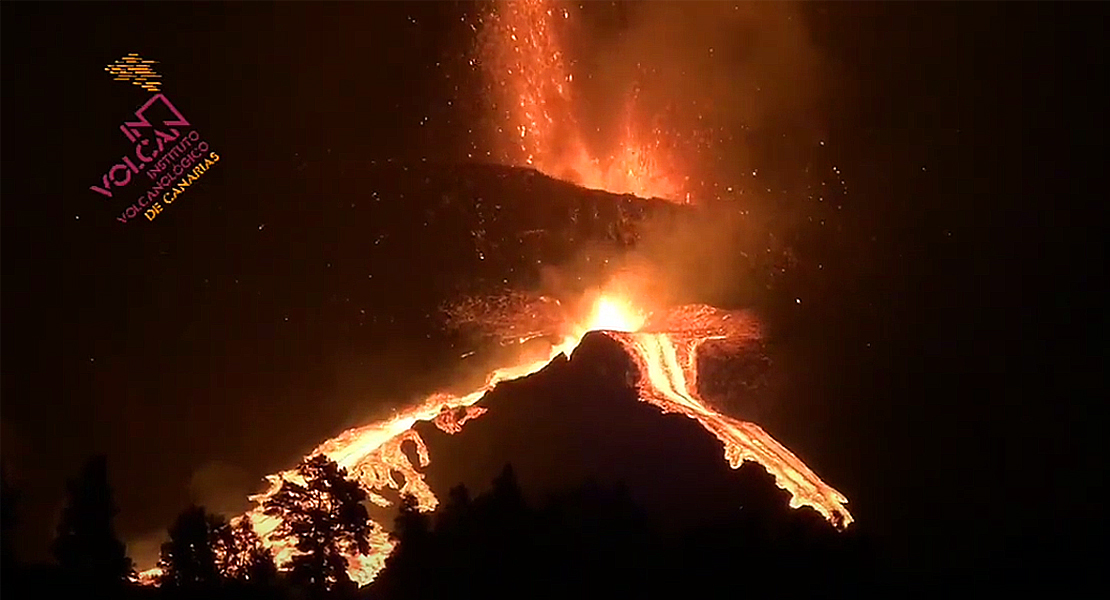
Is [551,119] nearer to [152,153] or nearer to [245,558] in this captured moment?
[152,153]

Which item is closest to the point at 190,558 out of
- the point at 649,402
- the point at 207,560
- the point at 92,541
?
the point at 207,560

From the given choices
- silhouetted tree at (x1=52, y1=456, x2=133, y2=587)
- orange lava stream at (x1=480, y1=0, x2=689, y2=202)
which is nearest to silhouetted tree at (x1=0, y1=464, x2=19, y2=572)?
silhouetted tree at (x1=52, y1=456, x2=133, y2=587)

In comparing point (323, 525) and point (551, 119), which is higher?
point (551, 119)

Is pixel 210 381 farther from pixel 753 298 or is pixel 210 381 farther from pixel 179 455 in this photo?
pixel 753 298

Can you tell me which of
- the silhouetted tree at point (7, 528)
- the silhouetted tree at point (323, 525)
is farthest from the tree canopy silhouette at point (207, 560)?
the silhouetted tree at point (7, 528)

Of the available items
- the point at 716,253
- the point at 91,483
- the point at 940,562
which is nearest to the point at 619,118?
the point at 716,253

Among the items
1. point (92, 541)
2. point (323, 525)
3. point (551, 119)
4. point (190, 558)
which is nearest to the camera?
point (92, 541)
